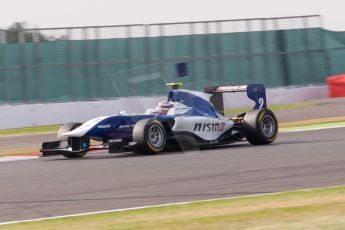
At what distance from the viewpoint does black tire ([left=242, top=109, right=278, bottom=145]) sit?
55.5ft

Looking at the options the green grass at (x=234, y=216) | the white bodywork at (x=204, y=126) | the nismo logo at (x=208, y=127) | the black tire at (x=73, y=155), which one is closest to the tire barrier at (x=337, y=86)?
the white bodywork at (x=204, y=126)

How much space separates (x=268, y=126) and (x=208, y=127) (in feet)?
4.15

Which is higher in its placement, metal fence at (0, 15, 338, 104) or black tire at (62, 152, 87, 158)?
metal fence at (0, 15, 338, 104)

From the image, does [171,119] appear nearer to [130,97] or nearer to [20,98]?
[130,97]

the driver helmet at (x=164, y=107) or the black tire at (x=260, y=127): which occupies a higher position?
the driver helmet at (x=164, y=107)

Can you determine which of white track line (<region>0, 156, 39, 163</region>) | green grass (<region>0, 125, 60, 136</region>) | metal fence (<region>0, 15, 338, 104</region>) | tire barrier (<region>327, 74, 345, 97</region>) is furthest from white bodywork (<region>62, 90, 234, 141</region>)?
tire barrier (<region>327, 74, 345, 97</region>)

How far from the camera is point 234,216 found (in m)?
8.44

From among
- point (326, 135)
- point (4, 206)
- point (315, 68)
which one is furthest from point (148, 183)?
point (315, 68)

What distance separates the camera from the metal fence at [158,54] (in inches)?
1299

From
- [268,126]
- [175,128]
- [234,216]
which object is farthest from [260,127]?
[234,216]

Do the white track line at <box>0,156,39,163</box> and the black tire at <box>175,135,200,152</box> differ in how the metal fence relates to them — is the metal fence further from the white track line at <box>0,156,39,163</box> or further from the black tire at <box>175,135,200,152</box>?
the black tire at <box>175,135,200,152</box>

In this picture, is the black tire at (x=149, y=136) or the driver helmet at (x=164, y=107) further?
the driver helmet at (x=164, y=107)

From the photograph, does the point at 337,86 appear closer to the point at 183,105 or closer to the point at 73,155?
the point at 183,105

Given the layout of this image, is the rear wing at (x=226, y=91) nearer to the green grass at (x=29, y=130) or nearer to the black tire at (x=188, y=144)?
the black tire at (x=188, y=144)
